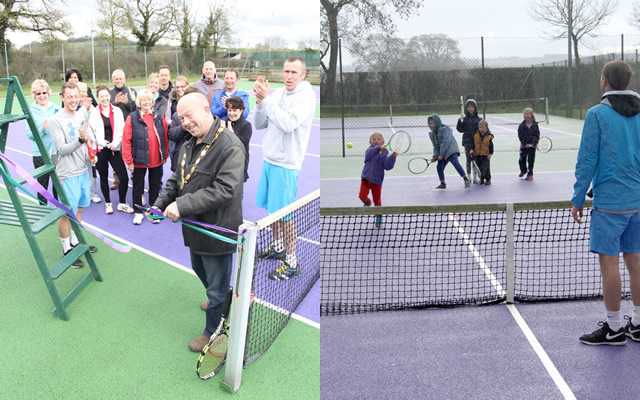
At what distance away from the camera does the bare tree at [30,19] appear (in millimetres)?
13511

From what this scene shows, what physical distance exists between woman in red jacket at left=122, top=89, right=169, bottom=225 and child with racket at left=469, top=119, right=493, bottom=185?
4.94 metres

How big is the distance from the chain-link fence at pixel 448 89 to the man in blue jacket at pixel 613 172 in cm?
757

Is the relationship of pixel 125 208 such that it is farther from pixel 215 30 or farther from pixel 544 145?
pixel 215 30

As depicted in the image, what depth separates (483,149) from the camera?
27.8 ft

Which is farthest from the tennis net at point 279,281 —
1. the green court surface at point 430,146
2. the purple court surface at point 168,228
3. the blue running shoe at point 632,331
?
the green court surface at point 430,146

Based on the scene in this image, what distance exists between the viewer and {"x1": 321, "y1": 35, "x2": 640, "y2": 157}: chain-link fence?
10828mm

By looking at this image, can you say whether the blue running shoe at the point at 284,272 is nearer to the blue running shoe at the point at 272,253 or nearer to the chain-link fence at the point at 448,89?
the blue running shoe at the point at 272,253

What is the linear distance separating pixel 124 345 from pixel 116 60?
53.6 ft

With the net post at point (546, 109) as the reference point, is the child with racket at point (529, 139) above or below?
below

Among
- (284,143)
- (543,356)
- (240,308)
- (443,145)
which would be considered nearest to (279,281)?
(284,143)

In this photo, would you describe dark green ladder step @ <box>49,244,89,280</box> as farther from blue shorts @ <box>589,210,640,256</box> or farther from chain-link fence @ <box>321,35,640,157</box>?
chain-link fence @ <box>321,35,640,157</box>

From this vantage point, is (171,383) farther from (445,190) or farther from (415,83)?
(415,83)

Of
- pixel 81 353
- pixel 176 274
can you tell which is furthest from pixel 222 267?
pixel 176 274

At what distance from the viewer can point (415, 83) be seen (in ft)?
36.5
